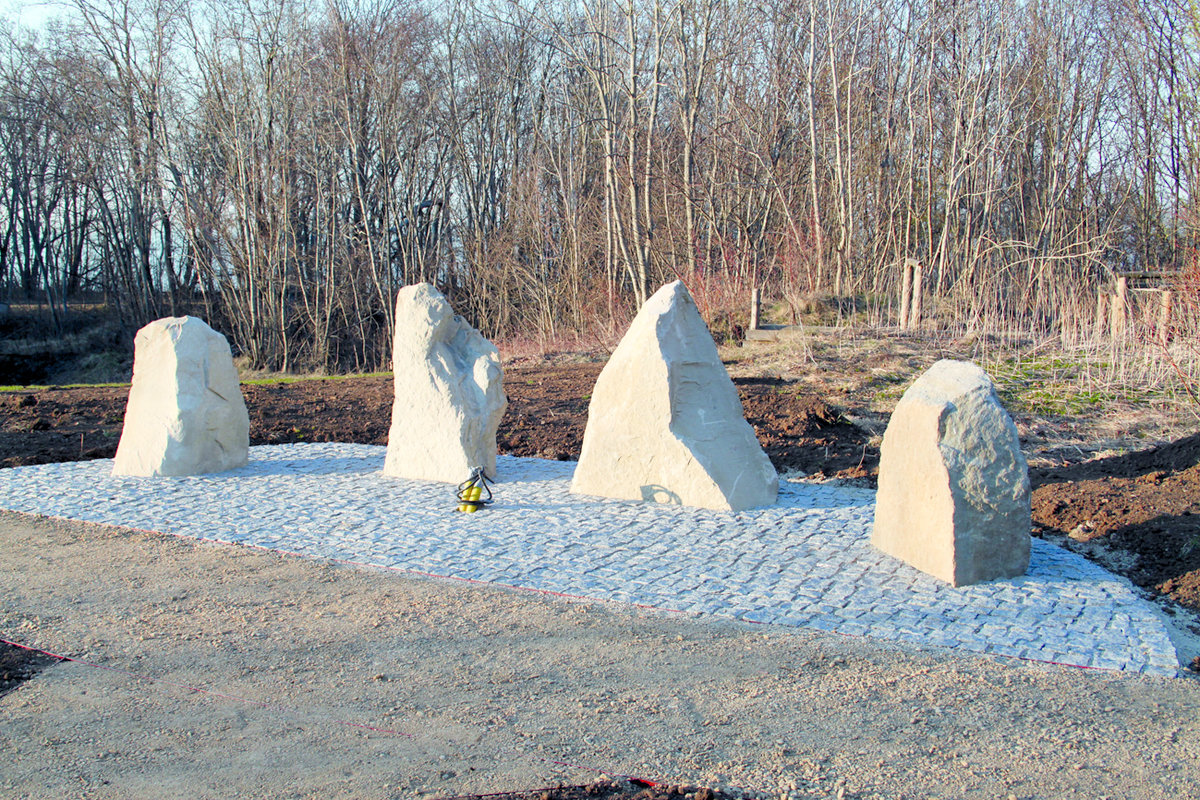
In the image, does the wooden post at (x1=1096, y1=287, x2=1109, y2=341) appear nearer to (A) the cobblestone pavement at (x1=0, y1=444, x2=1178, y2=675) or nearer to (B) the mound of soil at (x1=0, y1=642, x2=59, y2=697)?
(A) the cobblestone pavement at (x1=0, y1=444, x2=1178, y2=675)

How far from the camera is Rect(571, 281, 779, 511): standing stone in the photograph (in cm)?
628

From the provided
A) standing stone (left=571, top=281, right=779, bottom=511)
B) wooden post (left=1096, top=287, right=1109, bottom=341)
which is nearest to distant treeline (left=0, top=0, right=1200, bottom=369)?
wooden post (left=1096, top=287, right=1109, bottom=341)

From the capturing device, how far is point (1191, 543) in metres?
5.30

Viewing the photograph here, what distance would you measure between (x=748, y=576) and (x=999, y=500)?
1.42m

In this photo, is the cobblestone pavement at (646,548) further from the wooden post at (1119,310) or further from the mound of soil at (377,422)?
the wooden post at (1119,310)

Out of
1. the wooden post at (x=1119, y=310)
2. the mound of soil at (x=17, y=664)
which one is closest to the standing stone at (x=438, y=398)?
the mound of soil at (x=17, y=664)

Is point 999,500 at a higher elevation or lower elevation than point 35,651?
higher

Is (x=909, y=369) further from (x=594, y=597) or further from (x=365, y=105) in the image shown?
(x=365, y=105)

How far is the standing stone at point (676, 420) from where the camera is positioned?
628 centimetres

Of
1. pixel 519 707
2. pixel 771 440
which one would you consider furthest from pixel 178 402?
pixel 771 440

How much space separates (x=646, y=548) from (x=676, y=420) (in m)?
1.19

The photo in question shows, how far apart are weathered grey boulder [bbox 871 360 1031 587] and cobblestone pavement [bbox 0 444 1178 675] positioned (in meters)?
0.14

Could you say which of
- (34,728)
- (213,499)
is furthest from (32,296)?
(34,728)

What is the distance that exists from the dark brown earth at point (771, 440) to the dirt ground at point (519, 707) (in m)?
2.09
